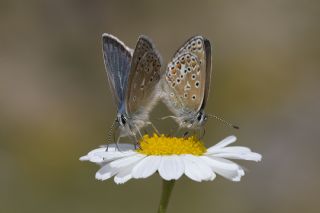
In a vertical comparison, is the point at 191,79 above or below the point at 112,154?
above

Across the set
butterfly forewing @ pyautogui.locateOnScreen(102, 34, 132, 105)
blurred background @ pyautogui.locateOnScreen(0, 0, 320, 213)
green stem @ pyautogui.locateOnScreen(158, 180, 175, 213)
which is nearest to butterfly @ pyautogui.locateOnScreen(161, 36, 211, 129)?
butterfly forewing @ pyautogui.locateOnScreen(102, 34, 132, 105)

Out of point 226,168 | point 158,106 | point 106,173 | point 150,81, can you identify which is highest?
point 150,81

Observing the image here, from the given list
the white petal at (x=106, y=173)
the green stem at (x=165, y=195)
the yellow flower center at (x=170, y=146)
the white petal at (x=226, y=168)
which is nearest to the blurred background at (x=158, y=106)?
the yellow flower center at (x=170, y=146)

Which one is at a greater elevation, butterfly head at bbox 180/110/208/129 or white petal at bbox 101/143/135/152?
butterfly head at bbox 180/110/208/129

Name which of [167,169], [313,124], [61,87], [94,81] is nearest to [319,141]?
[313,124]

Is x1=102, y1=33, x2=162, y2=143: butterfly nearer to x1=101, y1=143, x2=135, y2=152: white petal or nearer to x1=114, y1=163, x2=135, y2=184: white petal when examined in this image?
x1=101, y1=143, x2=135, y2=152: white petal

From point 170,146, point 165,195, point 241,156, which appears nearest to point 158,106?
point 170,146

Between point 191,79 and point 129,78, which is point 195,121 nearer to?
point 191,79

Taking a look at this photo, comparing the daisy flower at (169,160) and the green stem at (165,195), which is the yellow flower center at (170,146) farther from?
the green stem at (165,195)
